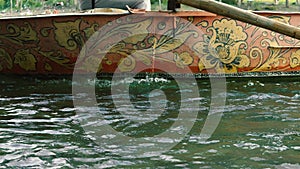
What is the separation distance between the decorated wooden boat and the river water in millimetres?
220

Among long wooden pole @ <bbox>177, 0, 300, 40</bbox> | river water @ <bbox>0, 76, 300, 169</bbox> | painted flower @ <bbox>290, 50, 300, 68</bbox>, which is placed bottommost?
river water @ <bbox>0, 76, 300, 169</bbox>

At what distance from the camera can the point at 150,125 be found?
4902 millimetres

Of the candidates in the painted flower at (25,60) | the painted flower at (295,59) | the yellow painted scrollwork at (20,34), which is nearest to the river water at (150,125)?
the painted flower at (25,60)

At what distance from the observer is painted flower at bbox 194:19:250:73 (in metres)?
7.07

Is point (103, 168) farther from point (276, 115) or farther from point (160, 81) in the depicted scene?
point (160, 81)

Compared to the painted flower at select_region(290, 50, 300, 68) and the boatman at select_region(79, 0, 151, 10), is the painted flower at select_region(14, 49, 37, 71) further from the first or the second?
the painted flower at select_region(290, 50, 300, 68)

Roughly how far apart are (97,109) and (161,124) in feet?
2.92

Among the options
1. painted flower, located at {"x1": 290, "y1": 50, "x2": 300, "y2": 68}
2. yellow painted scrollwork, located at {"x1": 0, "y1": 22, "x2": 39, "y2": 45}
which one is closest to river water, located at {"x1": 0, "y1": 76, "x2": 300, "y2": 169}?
painted flower, located at {"x1": 290, "y1": 50, "x2": 300, "y2": 68}

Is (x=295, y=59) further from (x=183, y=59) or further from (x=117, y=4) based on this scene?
(x=117, y=4)

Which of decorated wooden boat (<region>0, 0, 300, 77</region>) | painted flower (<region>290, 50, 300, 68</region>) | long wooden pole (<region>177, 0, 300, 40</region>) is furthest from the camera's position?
painted flower (<region>290, 50, 300, 68</region>)

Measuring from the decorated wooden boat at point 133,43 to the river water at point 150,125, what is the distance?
0.22 metres

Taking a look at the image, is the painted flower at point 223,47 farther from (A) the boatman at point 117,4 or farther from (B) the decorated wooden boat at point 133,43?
(A) the boatman at point 117,4

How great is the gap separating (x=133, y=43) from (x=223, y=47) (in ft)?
3.90

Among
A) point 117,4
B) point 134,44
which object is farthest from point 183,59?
point 117,4
